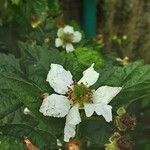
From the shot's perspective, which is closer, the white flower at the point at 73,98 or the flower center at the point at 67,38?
the white flower at the point at 73,98

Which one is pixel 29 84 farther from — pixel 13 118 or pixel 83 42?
pixel 83 42

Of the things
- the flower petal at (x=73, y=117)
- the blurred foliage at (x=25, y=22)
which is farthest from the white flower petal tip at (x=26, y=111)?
the blurred foliage at (x=25, y=22)

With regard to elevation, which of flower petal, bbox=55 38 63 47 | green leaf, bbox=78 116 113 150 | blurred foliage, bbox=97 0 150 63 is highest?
blurred foliage, bbox=97 0 150 63

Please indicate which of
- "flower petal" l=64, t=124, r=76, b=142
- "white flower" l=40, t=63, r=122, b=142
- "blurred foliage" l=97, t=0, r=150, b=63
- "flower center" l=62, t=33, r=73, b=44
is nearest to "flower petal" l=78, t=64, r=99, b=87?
"white flower" l=40, t=63, r=122, b=142

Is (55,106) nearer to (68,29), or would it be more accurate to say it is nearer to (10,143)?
Answer: (10,143)

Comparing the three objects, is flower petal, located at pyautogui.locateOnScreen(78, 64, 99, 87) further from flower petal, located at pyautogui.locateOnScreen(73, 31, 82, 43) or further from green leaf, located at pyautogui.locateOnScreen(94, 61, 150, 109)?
flower petal, located at pyautogui.locateOnScreen(73, 31, 82, 43)

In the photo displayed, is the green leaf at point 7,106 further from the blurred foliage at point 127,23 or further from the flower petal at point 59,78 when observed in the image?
the blurred foliage at point 127,23
